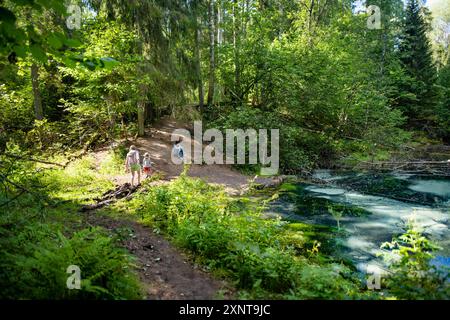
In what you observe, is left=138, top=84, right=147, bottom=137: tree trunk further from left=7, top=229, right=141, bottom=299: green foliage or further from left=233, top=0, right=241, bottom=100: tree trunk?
left=7, top=229, right=141, bottom=299: green foliage

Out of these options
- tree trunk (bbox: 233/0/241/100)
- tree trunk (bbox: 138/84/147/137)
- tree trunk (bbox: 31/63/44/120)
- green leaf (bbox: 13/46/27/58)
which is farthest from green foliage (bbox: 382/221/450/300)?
tree trunk (bbox: 233/0/241/100)

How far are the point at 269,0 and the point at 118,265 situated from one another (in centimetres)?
2967

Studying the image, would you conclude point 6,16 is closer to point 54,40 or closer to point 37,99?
point 54,40

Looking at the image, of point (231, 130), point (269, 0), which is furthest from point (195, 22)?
point (269, 0)

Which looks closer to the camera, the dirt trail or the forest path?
the dirt trail

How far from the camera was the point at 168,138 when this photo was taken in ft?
63.6

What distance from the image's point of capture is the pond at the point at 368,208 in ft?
27.1

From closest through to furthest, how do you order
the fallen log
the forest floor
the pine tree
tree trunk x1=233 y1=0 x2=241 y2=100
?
1. the forest floor
2. the fallen log
3. tree trunk x1=233 y1=0 x2=241 y2=100
4. the pine tree

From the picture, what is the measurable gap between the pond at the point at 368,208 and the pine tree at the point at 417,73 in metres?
16.4

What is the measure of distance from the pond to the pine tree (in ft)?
53.6

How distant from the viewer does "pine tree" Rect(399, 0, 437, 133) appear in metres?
30.2

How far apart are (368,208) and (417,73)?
25.4 m

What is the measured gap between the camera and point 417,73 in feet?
102
